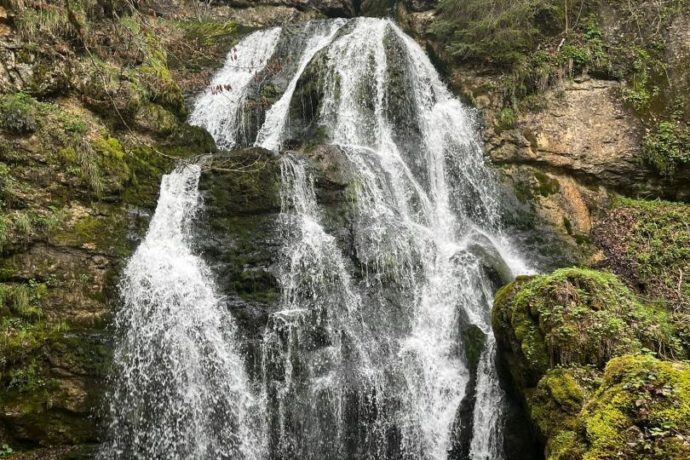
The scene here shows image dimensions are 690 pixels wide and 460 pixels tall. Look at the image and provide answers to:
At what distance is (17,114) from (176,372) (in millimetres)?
5235

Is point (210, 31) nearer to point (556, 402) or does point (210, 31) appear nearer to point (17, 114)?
point (17, 114)

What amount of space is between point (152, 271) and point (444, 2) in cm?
1260

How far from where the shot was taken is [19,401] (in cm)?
690

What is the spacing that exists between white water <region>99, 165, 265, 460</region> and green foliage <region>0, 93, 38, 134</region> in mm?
2814

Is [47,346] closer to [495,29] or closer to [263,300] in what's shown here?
[263,300]

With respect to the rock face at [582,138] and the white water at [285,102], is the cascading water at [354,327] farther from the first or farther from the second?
the rock face at [582,138]

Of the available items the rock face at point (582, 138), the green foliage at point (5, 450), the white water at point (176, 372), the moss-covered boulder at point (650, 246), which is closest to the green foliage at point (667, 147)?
the rock face at point (582, 138)

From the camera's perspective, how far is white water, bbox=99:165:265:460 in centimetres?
743

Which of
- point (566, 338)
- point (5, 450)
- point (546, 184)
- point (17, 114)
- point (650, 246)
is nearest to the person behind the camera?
point (566, 338)

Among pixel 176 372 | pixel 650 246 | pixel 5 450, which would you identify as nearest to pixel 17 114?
pixel 176 372

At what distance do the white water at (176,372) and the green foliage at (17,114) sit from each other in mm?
Answer: 2814

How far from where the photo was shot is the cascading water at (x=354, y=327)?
7660 mm

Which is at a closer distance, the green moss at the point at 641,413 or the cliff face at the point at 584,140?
the green moss at the point at 641,413

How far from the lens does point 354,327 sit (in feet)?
28.6
